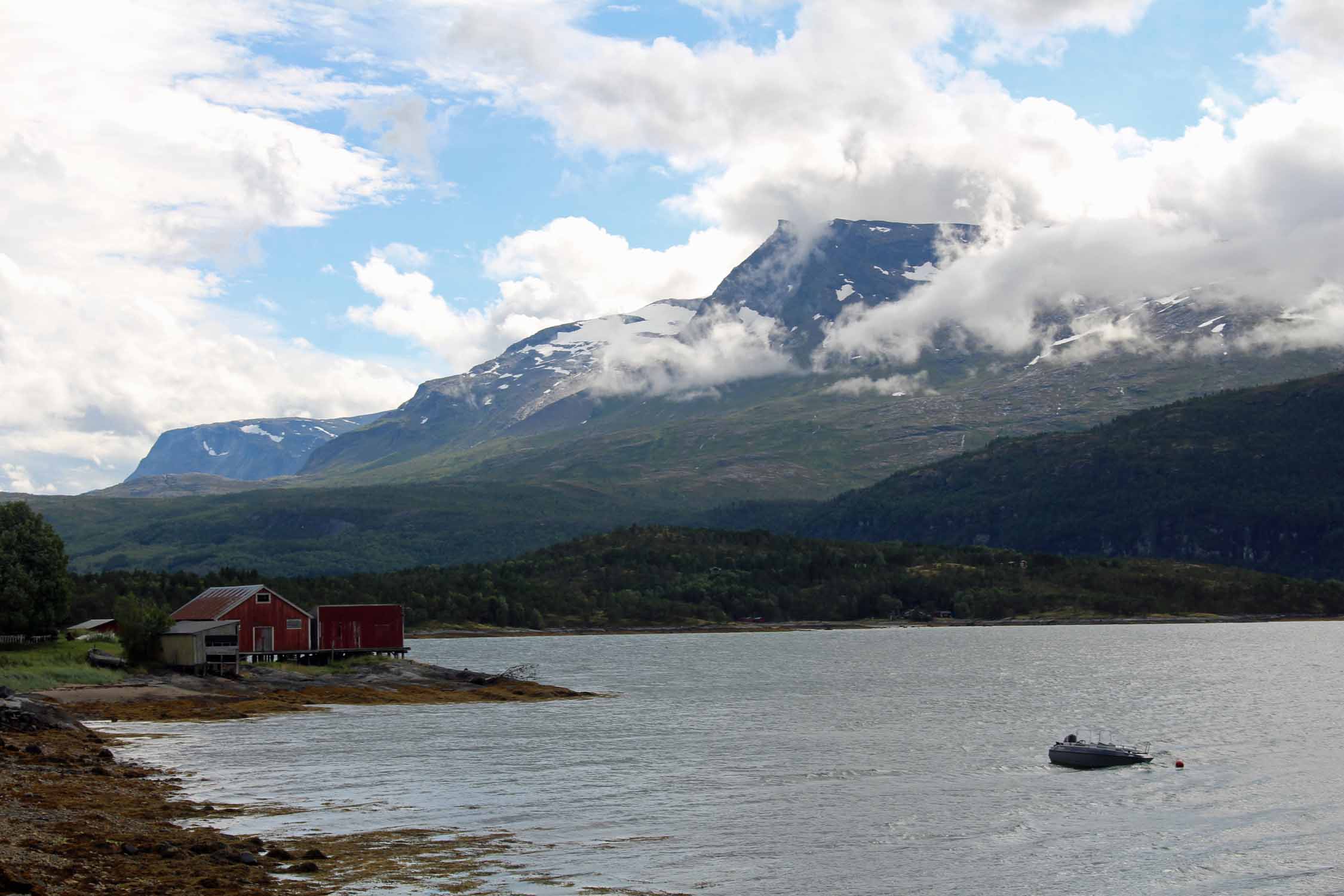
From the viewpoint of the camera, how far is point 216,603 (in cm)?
12488

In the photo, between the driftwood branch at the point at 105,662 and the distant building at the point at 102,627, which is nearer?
the driftwood branch at the point at 105,662

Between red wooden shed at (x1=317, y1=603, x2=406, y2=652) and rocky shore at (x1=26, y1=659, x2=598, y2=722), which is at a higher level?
red wooden shed at (x1=317, y1=603, x2=406, y2=652)

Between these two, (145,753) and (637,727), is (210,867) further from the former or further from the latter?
(637,727)

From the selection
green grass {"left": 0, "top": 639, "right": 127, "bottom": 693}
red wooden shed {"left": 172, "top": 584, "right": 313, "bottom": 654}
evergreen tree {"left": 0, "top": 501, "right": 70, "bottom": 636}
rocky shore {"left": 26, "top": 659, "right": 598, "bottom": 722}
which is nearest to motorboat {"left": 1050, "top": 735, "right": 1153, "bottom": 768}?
rocky shore {"left": 26, "top": 659, "right": 598, "bottom": 722}

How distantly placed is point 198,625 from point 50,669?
16185 mm

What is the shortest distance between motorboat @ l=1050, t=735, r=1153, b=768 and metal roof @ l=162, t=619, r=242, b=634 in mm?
74675

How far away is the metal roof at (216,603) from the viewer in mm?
123000

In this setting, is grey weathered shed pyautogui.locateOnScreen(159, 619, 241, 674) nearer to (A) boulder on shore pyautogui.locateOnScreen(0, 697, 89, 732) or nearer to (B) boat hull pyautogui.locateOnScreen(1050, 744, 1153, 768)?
(A) boulder on shore pyautogui.locateOnScreen(0, 697, 89, 732)

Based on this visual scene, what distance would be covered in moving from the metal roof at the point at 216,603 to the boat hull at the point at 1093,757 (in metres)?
76.3

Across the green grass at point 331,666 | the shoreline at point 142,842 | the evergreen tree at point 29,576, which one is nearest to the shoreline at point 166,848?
the shoreline at point 142,842

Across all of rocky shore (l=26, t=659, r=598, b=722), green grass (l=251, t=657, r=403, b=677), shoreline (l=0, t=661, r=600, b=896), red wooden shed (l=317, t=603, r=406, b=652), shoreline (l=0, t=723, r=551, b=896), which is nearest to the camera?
shoreline (l=0, t=723, r=551, b=896)

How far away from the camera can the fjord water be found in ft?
161

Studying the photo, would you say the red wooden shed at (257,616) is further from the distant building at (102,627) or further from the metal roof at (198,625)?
the distant building at (102,627)

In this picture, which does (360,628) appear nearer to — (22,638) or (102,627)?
(102,627)
